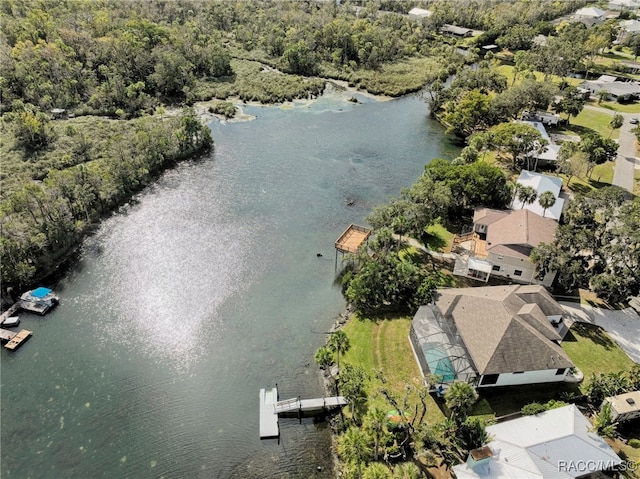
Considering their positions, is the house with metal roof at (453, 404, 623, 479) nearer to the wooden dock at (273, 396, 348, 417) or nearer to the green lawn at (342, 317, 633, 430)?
the green lawn at (342, 317, 633, 430)

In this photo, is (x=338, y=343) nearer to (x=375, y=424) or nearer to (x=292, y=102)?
(x=375, y=424)

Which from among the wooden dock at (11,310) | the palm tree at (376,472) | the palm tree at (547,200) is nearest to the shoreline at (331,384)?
the palm tree at (376,472)

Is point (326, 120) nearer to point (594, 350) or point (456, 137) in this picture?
point (456, 137)

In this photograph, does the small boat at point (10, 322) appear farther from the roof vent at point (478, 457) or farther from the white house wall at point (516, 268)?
the white house wall at point (516, 268)

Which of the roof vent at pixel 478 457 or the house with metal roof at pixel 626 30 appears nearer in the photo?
the roof vent at pixel 478 457

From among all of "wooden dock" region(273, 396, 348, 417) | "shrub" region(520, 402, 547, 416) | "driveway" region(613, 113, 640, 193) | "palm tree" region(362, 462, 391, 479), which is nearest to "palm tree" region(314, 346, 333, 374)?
"wooden dock" region(273, 396, 348, 417)
